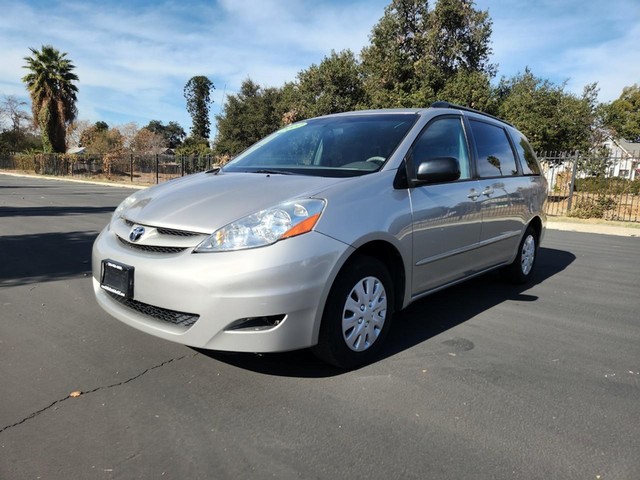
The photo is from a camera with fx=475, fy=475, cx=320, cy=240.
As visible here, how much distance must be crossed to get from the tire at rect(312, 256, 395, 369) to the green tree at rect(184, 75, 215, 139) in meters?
78.0

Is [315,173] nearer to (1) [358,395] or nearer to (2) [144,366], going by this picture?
(1) [358,395]

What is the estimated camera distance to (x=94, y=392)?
2785mm

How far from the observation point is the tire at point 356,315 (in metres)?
2.84

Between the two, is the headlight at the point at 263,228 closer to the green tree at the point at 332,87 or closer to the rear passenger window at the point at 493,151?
the rear passenger window at the point at 493,151

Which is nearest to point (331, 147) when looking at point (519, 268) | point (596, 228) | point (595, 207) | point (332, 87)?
point (519, 268)

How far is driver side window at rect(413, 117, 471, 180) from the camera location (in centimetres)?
367

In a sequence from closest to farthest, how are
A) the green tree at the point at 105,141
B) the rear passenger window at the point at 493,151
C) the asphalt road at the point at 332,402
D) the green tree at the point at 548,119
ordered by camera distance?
the asphalt road at the point at 332,402 → the rear passenger window at the point at 493,151 → the green tree at the point at 548,119 → the green tree at the point at 105,141

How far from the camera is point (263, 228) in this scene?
8.78ft

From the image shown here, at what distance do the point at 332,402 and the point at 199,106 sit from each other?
261 feet

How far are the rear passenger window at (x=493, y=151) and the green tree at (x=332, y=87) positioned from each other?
1930cm

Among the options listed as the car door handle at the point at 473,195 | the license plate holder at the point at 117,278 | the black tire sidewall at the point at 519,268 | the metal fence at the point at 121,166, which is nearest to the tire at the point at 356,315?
the license plate holder at the point at 117,278

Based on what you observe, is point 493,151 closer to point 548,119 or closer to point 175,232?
point 175,232

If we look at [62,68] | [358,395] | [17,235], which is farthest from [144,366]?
[62,68]

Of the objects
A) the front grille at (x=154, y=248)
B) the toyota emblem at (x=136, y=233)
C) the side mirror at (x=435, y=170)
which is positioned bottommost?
the front grille at (x=154, y=248)
